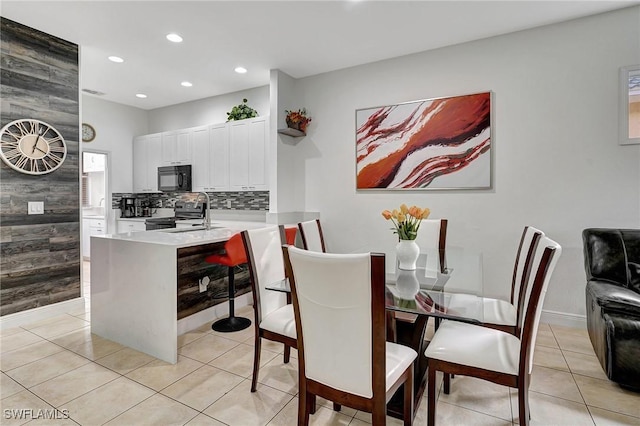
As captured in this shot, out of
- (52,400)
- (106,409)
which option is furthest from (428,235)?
(52,400)

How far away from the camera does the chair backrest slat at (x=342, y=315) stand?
120 centimetres

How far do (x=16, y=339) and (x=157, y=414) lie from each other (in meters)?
1.97

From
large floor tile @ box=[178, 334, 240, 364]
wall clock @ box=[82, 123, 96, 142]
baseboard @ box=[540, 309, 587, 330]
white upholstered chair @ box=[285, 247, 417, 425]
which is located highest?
wall clock @ box=[82, 123, 96, 142]

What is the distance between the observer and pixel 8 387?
209 centimetres

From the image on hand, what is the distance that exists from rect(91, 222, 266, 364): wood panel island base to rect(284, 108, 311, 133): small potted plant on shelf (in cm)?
178

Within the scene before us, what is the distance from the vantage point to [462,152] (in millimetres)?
3385

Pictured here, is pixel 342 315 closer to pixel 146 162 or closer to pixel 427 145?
pixel 427 145

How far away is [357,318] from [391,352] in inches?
15.8

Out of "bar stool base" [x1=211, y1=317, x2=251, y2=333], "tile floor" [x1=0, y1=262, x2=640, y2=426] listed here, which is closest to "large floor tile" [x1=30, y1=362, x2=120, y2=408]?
"tile floor" [x1=0, y1=262, x2=640, y2=426]

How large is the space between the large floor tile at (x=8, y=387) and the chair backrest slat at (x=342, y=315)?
202 centimetres

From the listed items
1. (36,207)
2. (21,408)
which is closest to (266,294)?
(21,408)

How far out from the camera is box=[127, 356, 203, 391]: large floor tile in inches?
84.7

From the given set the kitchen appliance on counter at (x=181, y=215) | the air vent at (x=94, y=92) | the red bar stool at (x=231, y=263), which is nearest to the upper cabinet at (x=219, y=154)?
the kitchen appliance on counter at (x=181, y=215)

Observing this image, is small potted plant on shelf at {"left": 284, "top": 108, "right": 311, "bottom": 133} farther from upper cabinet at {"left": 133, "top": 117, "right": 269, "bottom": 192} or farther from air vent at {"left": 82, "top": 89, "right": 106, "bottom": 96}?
air vent at {"left": 82, "top": 89, "right": 106, "bottom": 96}
